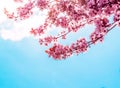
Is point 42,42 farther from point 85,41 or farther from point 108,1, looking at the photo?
point 108,1

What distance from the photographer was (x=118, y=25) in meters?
12.8

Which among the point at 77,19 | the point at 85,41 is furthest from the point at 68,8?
the point at 85,41

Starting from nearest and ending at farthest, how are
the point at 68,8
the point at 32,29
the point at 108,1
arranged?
the point at 108,1 → the point at 68,8 → the point at 32,29

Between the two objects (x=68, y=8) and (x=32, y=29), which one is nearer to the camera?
(x=68, y=8)

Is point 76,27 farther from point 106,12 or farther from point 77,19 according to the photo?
point 106,12

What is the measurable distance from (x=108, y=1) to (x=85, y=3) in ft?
2.82

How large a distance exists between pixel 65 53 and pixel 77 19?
1484 mm

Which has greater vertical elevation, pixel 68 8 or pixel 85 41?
pixel 68 8

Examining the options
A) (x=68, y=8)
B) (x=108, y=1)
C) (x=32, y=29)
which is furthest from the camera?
(x=32, y=29)

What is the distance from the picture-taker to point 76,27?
1375 cm

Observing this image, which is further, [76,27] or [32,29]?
[32,29]

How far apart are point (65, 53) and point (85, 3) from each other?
2084mm

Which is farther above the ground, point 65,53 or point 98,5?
point 98,5

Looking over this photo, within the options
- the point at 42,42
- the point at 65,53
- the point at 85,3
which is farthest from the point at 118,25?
the point at 42,42
